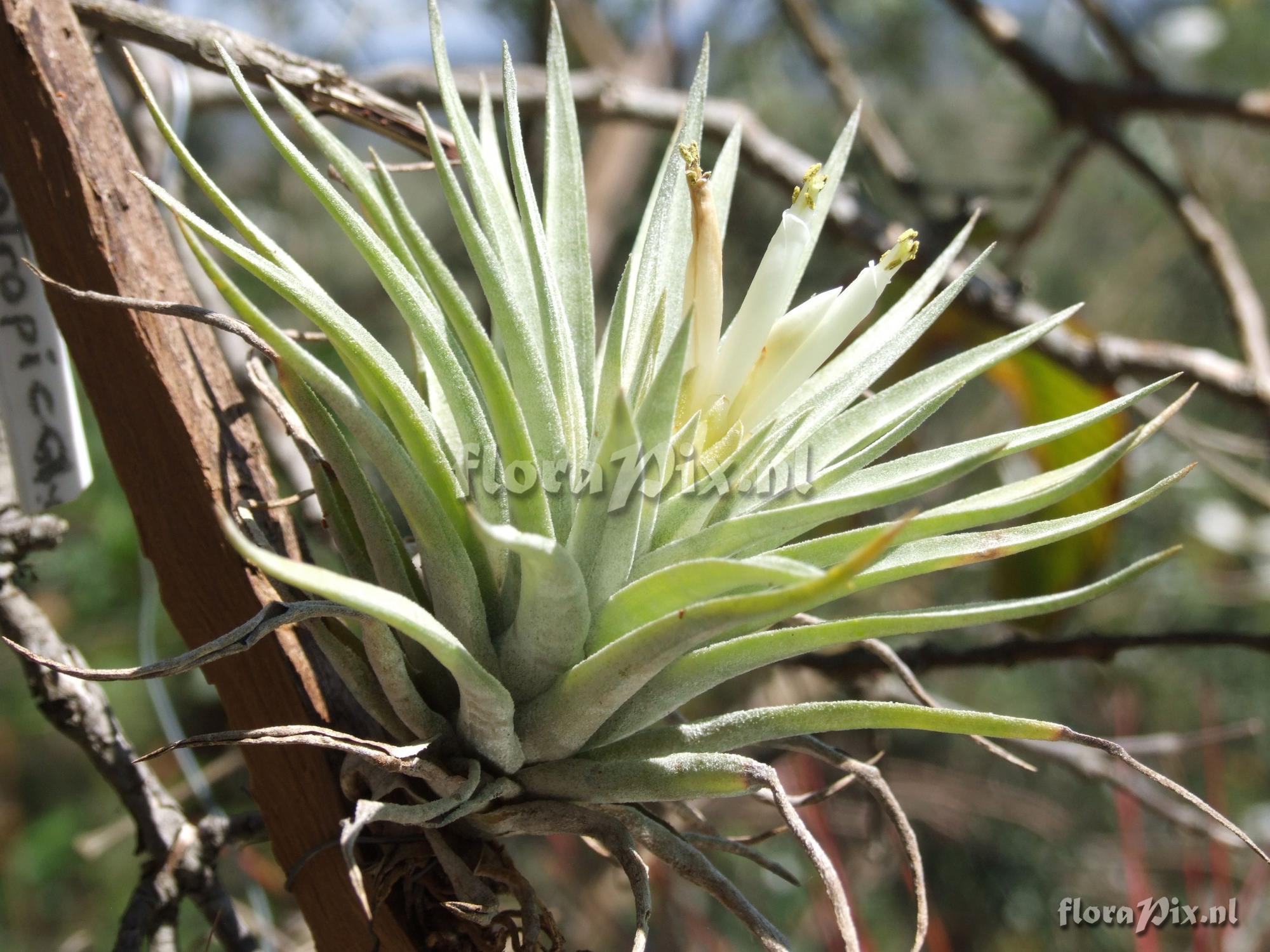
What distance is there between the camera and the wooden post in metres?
0.54

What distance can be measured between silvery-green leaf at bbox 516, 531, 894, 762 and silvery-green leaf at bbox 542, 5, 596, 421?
16cm

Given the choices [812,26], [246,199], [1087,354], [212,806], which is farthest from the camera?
[246,199]

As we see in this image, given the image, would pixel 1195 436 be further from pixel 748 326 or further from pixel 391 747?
pixel 391 747

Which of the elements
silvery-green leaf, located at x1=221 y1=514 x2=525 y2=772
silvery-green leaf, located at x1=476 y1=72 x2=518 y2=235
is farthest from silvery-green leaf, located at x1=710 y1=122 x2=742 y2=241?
silvery-green leaf, located at x1=221 y1=514 x2=525 y2=772

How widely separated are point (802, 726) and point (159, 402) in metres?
0.40

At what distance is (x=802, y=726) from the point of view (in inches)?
19.6

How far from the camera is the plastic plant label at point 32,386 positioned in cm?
66

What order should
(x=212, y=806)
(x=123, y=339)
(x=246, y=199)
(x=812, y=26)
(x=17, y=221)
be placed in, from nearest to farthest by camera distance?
(x=123, y=339)
(x=17, y=221)
(x=212, y=806)
(x=812, y=26)
(x=246, y=199)

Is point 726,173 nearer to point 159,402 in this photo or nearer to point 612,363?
point 612,363

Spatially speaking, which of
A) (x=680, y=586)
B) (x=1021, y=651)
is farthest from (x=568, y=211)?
(x=1021, y=651)

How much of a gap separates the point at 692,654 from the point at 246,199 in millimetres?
2447

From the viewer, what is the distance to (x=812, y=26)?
152 cm

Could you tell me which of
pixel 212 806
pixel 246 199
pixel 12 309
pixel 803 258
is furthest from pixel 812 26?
pixel 246 199

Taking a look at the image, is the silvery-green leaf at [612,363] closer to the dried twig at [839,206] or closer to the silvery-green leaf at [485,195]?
the silvery-green leaf at [485,195]
